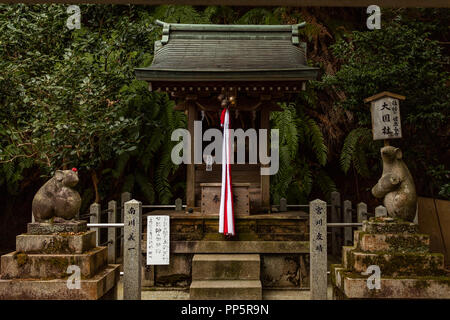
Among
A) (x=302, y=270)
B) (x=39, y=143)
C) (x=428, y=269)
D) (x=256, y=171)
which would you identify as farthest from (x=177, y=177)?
(x=428, y=269)

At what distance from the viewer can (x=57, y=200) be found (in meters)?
4.09

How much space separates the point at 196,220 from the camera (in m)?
6.11

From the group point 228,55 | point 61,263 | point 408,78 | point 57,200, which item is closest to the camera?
point 61,263

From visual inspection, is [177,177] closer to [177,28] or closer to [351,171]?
[177,28]

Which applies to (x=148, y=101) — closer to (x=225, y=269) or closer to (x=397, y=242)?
(x=225, y=269)

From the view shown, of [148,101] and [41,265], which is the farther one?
[148,101]

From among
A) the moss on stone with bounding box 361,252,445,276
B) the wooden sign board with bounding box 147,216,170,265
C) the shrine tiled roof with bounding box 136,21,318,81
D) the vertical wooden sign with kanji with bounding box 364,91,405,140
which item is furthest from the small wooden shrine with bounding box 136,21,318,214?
the moss on stone with bounding box 361,252,445,276

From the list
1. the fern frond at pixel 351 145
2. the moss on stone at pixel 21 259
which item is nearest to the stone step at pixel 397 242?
the moss on stone at pixel 21 259

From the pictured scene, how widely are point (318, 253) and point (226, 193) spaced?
2.09m

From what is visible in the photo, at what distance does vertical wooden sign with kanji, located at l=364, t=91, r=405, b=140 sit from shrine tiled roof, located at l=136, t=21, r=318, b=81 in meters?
1.76

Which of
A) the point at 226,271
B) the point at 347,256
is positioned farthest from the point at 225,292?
the point at 347,256

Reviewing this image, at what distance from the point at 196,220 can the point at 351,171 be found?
6.25 metres

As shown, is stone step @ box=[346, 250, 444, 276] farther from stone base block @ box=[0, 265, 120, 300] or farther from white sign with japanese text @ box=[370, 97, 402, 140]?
stone base block @ box=[0, 265, 120, 300]
